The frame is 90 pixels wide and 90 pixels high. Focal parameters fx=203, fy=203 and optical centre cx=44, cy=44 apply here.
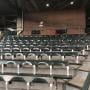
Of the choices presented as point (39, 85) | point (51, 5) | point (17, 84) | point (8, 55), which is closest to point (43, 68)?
point (39, 85)

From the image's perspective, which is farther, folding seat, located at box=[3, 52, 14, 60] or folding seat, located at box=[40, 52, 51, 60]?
folding seat, located at box=[3, 52, 14, 60]

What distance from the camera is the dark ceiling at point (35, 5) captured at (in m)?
12.0

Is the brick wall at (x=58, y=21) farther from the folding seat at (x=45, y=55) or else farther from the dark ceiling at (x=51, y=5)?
the folding seat at (x=45, y=55)

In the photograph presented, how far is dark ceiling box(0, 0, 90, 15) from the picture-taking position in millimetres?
12031

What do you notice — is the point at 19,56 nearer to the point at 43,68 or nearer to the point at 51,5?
the point at 43,68

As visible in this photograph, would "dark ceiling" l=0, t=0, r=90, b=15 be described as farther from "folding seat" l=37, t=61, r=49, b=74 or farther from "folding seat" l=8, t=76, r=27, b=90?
"folding seat" l=8, t=76, r=27, b=90

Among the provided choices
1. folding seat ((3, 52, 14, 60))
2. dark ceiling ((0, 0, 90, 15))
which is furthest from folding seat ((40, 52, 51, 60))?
dark ceiling ((0, 0, 90, 15))

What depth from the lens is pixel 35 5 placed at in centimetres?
1305

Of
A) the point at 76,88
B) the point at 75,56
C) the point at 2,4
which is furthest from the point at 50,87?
the point at 2,4

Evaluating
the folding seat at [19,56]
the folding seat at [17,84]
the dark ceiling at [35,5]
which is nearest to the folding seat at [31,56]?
the folding seat at [19,56]

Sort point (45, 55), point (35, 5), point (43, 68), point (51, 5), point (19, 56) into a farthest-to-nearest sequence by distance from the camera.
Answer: point (51, 5) → point (35, 5) → point (19, 56) → point (45, 55) → point (43, 68)

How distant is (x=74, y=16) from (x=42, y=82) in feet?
37.6

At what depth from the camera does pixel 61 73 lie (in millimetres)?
4020

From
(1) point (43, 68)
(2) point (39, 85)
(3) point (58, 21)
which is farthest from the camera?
(3) point (58, 21)
